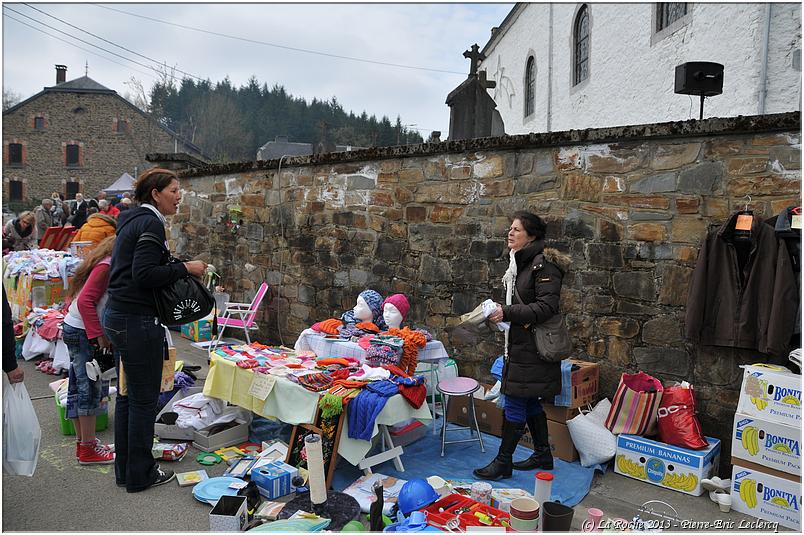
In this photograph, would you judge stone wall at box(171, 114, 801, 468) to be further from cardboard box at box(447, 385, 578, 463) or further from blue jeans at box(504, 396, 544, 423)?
blue jeans at box(504, 396, 544, 423)

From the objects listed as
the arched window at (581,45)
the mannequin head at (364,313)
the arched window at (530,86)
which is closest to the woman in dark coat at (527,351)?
the mannequin head at (364,313)

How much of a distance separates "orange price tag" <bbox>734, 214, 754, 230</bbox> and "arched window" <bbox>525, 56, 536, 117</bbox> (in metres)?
15.6

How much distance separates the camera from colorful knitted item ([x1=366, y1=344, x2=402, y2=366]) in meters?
4.42

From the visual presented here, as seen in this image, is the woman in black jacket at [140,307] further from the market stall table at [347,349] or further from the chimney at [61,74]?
the chimney at [61,74]

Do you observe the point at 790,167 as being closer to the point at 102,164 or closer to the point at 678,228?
the point at 678,228

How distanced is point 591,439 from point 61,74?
1669 inches

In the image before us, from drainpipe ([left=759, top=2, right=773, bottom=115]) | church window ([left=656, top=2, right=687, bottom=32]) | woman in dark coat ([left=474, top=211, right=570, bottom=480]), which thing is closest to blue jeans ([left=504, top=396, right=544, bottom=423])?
woman in dark coat ([left=474, top=211, right=570, bottom=480])

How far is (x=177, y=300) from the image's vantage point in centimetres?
335

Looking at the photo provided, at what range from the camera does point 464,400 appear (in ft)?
16.2

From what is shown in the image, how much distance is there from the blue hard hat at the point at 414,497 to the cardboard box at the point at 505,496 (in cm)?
40

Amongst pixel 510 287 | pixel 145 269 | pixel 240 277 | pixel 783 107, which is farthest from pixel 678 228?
pixel 240 277

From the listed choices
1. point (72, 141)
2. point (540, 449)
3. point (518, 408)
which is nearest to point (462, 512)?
point (518, 408)

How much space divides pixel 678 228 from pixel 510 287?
1.35 meters

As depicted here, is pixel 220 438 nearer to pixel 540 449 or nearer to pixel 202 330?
pixel 540 449
